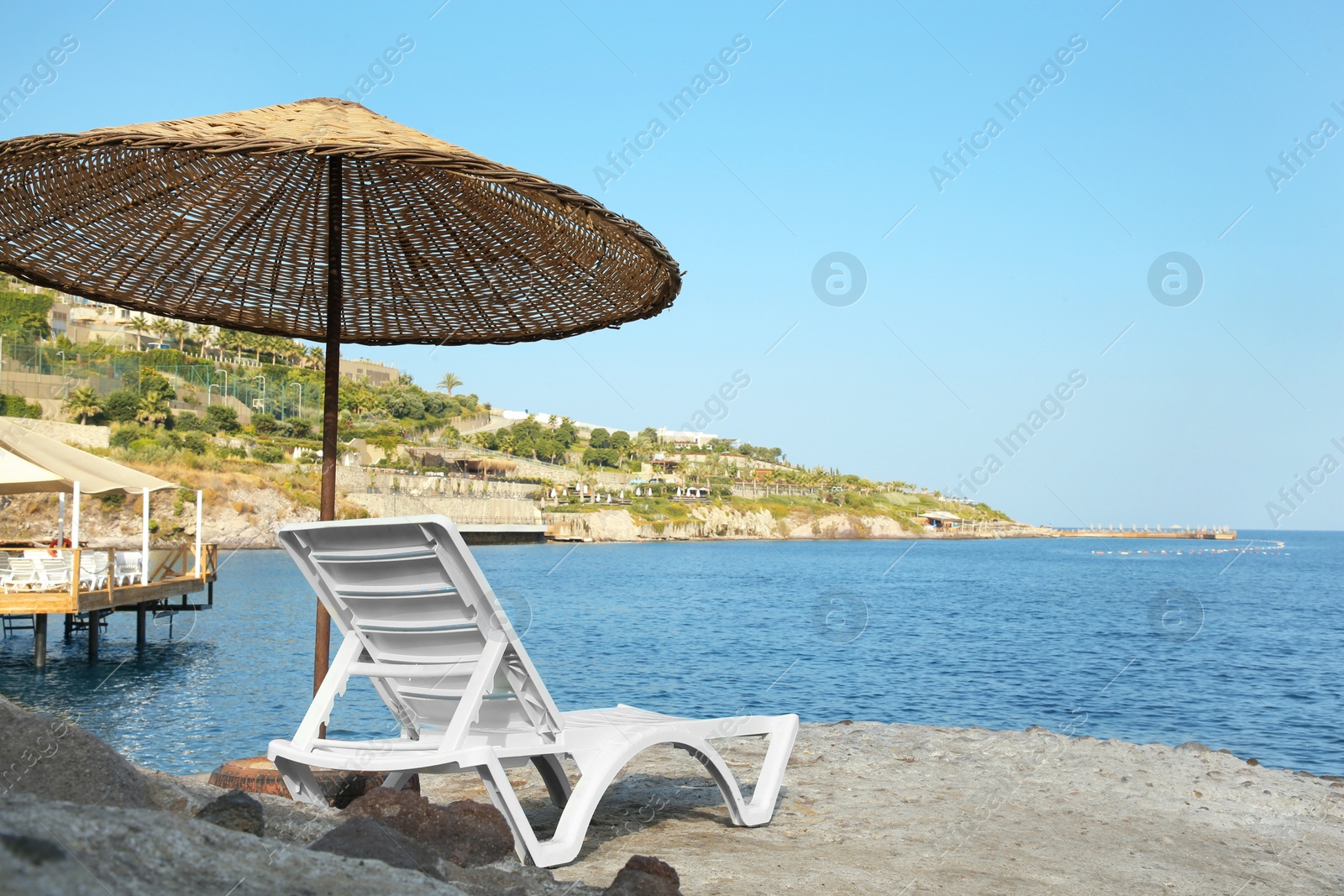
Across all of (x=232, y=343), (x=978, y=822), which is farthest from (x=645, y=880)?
(x=232, y=343)

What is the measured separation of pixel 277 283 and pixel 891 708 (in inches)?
499

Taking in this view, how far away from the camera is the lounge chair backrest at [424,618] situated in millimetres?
2975

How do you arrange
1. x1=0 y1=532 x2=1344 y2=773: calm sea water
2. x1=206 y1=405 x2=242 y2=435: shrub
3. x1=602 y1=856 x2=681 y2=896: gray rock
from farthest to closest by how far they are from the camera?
x1=206 y1=405 x2=242 y2=435: shrub, x1=0 y1=532 x2=1344 y2=773: calm sea water, x1=602 y1=856 x2=681 y2=896: gray rock

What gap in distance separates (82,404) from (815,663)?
58835 millimetres

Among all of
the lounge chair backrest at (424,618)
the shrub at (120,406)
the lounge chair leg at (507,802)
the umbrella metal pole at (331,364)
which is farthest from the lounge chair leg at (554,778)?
the shrub at (120,406)

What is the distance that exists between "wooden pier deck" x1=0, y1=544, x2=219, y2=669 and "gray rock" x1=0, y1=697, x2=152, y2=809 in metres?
12.9

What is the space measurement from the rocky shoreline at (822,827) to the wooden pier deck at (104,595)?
11265 mm

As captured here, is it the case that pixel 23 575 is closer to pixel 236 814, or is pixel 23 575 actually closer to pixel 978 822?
pixel 236 814

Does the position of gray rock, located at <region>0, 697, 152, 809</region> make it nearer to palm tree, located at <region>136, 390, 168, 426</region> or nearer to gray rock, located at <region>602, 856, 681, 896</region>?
gray rock, located at <region>602, 856, 681, 896</region>

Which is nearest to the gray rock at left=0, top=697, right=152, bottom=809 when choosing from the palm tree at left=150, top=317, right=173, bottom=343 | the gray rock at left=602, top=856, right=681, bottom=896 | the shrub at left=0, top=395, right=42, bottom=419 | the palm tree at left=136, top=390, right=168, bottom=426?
the gray rock at left=602, top=856, right=681, bottom=896

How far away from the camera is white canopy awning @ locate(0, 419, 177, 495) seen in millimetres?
13492

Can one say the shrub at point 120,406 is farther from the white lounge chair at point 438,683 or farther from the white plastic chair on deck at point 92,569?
the white lounge chair at point 438,683

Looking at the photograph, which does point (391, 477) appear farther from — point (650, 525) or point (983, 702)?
point (983, 702)

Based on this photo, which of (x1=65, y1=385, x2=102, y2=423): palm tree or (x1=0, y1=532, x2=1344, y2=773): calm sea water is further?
(x1=65, y1=385, x2=102, y2=423): palm tree
